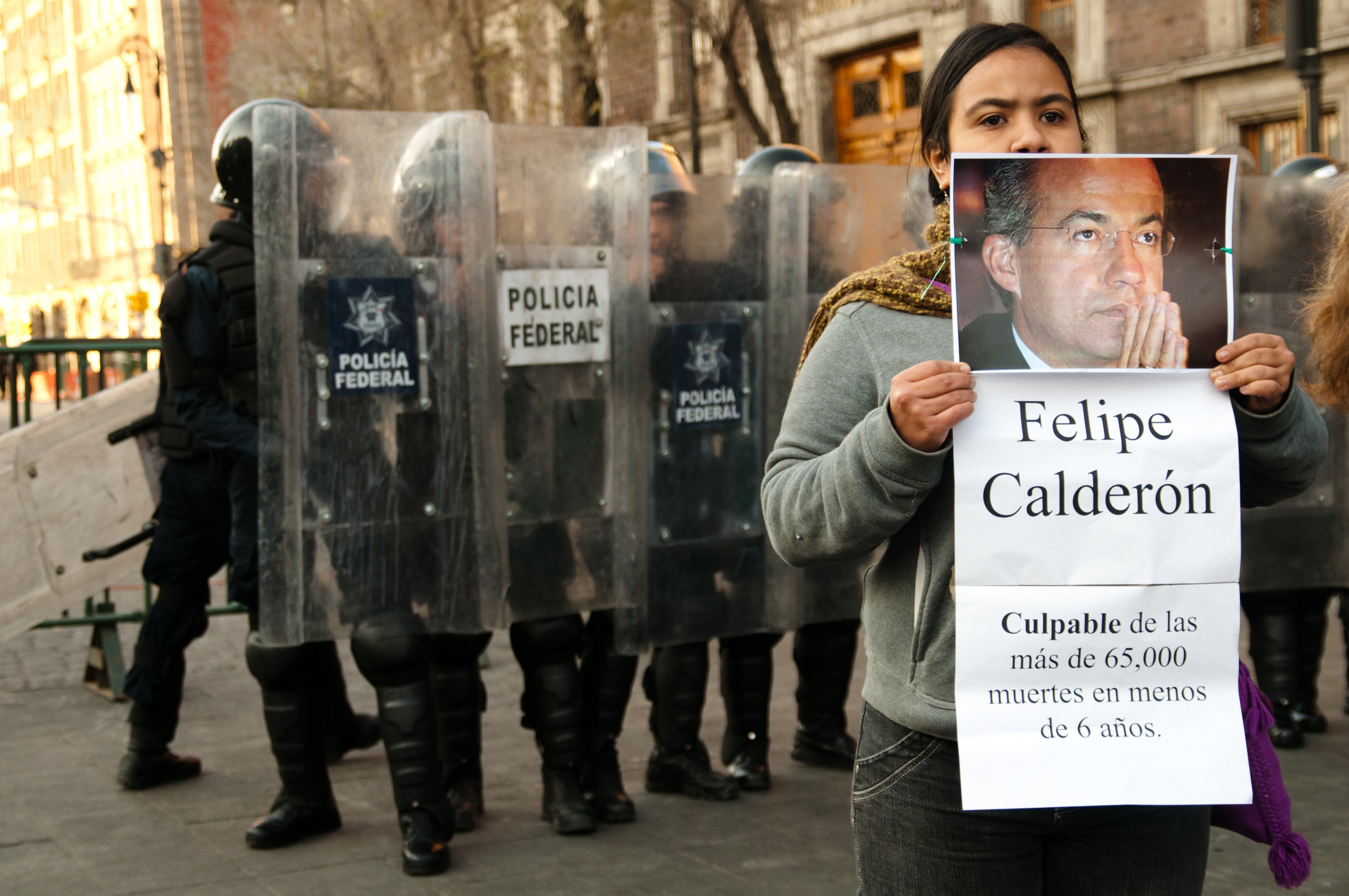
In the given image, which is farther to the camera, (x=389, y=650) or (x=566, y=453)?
(x=566, y=453)

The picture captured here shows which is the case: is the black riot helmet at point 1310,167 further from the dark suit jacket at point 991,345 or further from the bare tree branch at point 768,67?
the bare tree branch at point 768,67

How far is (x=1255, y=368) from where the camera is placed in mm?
1701

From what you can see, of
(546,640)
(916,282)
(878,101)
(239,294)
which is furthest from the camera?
(878,101)

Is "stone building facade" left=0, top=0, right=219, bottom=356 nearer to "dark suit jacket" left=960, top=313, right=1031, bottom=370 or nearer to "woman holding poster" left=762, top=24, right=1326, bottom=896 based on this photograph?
"woman holding poster" left=762, top=24, right=1326, bottom=896

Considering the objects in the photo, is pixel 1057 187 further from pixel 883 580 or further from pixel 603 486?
pixel 603 486

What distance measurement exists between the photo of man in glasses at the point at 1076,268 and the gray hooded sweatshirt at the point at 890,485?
14 centimetres

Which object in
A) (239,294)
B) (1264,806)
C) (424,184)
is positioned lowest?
(1264,806)

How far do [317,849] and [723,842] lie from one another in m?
1.20

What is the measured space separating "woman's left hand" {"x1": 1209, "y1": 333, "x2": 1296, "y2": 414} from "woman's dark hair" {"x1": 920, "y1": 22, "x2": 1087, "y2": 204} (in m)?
0.40

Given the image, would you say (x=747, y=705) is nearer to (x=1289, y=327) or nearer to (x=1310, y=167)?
(x=1289, y=327)

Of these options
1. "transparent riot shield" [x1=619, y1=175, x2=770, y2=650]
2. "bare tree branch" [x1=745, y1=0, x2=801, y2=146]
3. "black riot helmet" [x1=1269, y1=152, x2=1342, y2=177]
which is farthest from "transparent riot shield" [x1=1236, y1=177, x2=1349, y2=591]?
"bare tree branch" [x1=745, y1=0, x2=801, y2=146]

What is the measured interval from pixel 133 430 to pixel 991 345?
15.4 ft

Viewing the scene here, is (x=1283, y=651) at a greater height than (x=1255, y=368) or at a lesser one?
lesser

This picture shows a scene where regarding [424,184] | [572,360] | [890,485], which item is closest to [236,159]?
[424,184]
